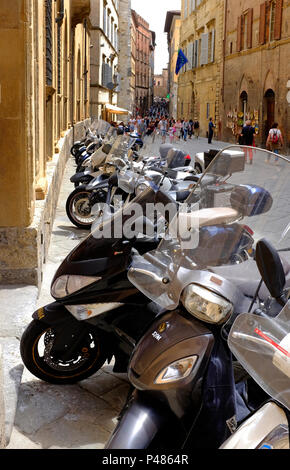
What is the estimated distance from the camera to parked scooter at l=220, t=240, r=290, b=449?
1.56m

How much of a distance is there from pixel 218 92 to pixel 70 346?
1156 inches

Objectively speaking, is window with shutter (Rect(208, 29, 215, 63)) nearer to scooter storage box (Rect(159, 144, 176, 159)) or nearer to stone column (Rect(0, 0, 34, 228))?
scooter storage box (Rect(159, 144, 176, 159))

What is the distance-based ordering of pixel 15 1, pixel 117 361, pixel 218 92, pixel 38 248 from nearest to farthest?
pixel 117 361 < pixel 15 1 < pixel 38 248 < pixel 218 92

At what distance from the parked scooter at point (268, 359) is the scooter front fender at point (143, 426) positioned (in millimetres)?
490

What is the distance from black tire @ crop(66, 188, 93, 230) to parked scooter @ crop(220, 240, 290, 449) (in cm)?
602

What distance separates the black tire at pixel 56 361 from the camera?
3256 mm

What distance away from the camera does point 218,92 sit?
102 ft

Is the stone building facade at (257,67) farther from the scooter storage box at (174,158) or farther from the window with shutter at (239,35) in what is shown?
the scooter storage box at (174,158)

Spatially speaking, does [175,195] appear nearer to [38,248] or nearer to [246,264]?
[38,248]

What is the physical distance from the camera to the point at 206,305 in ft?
6.98

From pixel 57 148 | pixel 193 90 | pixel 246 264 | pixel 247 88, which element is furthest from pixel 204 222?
pixel 193 90

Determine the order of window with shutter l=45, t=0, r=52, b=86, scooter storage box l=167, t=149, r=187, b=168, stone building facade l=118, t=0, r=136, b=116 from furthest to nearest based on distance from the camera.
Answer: stone building facade l=118, t=0, r=136, b=116 → window with shutter l=45, t=0, r=52, b=86 → scooter storage box l=167, t=149, r=187, b=168

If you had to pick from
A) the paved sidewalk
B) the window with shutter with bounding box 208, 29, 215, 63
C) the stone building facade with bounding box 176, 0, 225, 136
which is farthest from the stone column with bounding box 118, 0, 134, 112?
the paved sidewalk

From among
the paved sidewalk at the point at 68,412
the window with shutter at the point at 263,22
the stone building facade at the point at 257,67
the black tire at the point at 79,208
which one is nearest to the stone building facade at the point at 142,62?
the stone building facade at the point at 257,67
